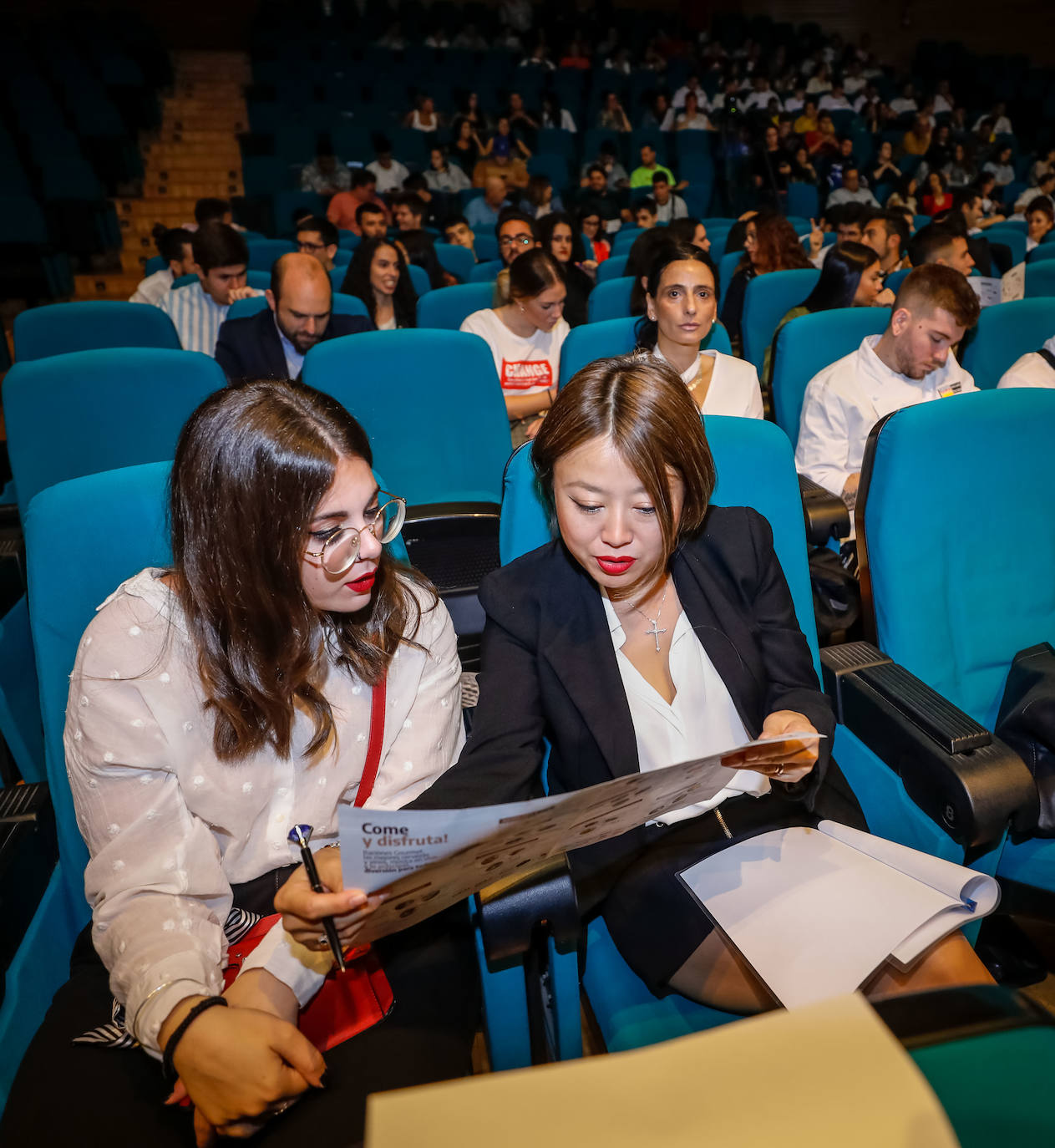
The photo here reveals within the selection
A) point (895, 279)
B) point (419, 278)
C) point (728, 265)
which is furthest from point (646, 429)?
point (728, 265)

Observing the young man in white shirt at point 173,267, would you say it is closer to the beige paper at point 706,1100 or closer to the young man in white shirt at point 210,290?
the young man in white shirt at point 210,290

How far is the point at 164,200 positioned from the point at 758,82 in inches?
281

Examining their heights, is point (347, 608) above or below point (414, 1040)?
above

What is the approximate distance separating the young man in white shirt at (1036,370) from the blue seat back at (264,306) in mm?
2153

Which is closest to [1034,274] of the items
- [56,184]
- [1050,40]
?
[56,184]

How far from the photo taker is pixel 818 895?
3.20 ft

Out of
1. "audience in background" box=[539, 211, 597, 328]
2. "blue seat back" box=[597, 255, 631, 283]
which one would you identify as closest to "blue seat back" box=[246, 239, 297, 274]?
"audience in background" box=[539, 211, 597, 328]

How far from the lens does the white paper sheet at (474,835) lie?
2.24 feet

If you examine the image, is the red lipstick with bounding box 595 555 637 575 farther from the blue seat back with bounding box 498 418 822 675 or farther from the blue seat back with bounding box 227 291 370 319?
the blue seat back with bounding box 227 291 370 319

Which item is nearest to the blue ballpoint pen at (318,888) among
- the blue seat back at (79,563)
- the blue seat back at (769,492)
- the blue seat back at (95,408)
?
the blue seat back at (79,563)

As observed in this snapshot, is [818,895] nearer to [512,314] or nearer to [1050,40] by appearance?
[512,314]

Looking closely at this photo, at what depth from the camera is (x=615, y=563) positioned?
1091 millimetres

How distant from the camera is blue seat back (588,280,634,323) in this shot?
3342mm

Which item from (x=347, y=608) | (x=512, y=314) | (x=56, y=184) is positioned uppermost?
(x=56, y=184)
